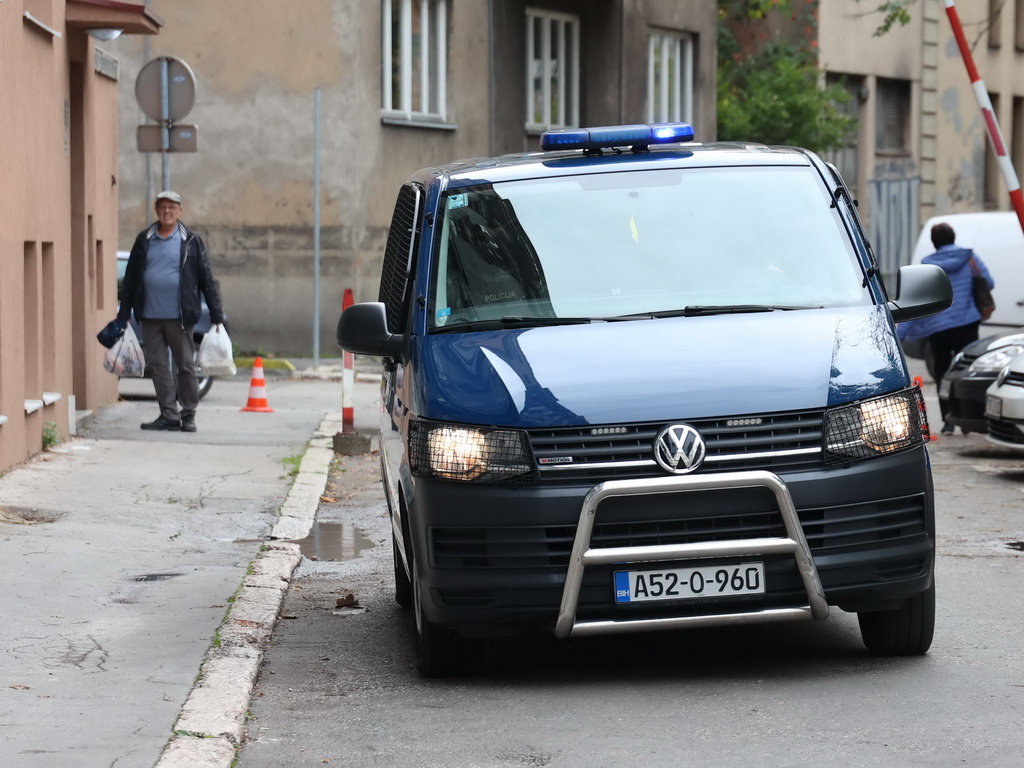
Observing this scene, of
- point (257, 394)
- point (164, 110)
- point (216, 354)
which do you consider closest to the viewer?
point (216, 354)

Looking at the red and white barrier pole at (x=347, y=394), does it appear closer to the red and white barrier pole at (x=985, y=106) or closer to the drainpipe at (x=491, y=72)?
the red and white barrier pole at (x=985, y=106)

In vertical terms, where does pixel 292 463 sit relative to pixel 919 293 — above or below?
below

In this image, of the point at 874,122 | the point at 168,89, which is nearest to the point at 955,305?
the point at 168,89

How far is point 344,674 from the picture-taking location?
6.52 m

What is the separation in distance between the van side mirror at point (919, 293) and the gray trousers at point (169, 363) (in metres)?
9.04

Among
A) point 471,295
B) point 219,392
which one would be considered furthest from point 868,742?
point 219,392

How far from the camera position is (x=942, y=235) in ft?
54.2

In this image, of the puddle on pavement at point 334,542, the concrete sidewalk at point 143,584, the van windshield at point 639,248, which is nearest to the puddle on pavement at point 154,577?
the concrete sidewalk at point 143,584

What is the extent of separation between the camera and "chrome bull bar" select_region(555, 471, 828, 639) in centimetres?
573

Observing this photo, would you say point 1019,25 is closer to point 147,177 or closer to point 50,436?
point 147,177

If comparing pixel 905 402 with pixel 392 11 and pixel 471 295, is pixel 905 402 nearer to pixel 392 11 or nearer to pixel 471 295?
pixel 471 295

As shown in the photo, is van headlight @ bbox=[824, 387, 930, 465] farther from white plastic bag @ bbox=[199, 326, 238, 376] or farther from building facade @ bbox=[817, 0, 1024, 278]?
building facade @ bbox=[817, 0, 1024, 278]

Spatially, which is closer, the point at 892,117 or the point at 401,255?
the point at 401,255

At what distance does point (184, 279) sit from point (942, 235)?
6.89m
